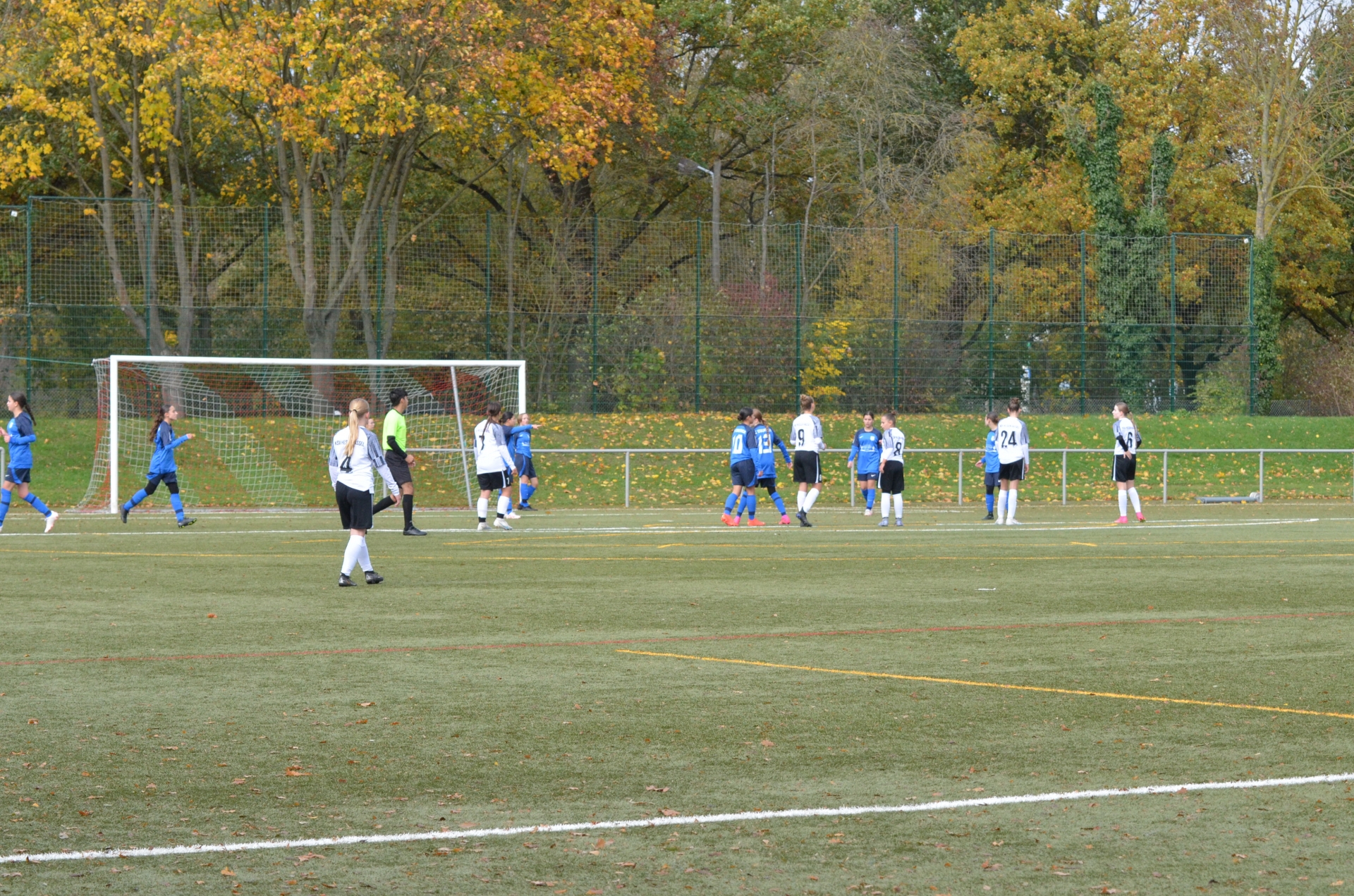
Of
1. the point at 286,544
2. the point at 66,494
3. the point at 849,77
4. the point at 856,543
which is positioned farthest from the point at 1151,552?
the point at 849,77

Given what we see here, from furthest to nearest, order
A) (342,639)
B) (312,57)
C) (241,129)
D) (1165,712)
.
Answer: (241,129)
(312,57)
(342,639)
(1165,712)

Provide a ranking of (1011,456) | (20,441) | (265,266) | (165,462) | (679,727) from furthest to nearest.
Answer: (265,266)
(1011,456)
(165,462)
(20,441)
(679,727)

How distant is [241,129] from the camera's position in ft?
125

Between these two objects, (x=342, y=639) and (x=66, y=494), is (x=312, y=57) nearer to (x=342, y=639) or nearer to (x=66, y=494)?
(x=66, y=494)

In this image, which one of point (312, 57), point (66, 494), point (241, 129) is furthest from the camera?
point (241, 129)

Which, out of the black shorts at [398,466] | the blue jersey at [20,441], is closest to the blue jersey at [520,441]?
the black shorts at [398,466]

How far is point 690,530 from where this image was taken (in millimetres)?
21688

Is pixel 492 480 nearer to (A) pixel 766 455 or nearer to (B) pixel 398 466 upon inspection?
(B) pixel 398 466

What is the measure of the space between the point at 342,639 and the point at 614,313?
2414cm

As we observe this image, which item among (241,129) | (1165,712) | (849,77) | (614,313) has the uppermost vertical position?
(849,77)

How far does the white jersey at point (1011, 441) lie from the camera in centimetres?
2236

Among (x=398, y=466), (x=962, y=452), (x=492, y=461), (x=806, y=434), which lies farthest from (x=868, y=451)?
(x=398, y=466)

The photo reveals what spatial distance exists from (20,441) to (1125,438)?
14331mm

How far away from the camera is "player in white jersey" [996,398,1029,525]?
22375 millimetres
